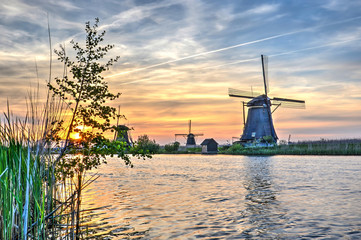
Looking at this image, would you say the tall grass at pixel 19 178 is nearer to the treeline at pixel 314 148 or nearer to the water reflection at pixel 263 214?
the water reflection at pixel 263 214

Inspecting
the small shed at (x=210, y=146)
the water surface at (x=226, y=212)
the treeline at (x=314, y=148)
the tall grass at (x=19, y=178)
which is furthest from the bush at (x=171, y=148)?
the tall grass at (x=19, y=178)

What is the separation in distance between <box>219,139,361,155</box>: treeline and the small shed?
12437 mm

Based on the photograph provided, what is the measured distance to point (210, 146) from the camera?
256 ft

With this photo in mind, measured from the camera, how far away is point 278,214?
35.6ft

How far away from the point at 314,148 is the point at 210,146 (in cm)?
3001

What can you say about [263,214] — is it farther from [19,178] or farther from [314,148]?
[314,148]

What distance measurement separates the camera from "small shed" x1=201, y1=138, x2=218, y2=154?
77.2 m

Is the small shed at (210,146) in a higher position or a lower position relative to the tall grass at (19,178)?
higher

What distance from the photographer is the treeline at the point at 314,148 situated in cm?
4809

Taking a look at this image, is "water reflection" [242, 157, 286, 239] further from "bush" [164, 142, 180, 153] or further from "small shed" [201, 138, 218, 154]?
"bush" [164, 142, 180, 153]

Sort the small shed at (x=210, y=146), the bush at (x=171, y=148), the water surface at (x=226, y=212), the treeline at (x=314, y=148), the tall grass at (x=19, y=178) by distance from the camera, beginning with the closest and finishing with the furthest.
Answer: the tall grass at (x=19, y=178)
the water surface at (x=226, y=212)
the treeline at (x=314, y=148)
the small shed at (x=210, y=146)
the bush at (x=171, y=148)

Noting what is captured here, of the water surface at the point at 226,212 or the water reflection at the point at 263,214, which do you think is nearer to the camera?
the water surface at the point at 226,212

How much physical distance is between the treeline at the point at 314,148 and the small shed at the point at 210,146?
12437mm

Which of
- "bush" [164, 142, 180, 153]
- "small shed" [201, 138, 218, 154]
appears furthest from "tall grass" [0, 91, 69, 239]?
"bush" [164, 142, 180, 153]
